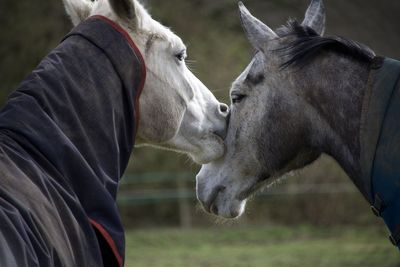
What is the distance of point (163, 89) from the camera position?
11.6ft

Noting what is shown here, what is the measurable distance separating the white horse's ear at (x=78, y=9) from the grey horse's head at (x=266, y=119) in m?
0.76

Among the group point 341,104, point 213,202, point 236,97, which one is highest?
point 341,104

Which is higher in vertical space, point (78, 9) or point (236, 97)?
point (78, 9)

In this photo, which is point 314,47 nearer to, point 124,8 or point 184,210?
point 124,8

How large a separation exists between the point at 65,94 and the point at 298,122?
113 centimetres

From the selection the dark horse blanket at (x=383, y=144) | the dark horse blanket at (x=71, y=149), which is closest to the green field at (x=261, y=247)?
the dark horse blanket at (x=383, y=144)

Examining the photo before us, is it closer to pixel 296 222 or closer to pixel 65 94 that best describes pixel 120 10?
pixel 65 94

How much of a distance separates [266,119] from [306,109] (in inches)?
8.3

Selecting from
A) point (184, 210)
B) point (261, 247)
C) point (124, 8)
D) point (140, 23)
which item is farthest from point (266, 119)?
point (184, 210)

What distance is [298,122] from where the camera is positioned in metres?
3.59

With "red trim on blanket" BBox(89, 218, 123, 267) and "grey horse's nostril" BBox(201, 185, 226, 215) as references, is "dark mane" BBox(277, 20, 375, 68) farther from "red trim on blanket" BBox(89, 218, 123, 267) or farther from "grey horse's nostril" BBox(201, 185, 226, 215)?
"red trim on blanket" BBox(89, 218, 123, 267)

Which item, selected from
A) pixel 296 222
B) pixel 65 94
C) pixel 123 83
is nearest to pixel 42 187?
pixel 65 94

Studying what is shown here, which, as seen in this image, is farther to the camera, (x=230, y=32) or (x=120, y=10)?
(x=230, y=32)

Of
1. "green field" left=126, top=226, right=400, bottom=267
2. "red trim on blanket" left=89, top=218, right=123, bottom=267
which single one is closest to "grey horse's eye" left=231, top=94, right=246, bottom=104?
"red trim on blanket" left=89, top=218, right=123, bottom=267
